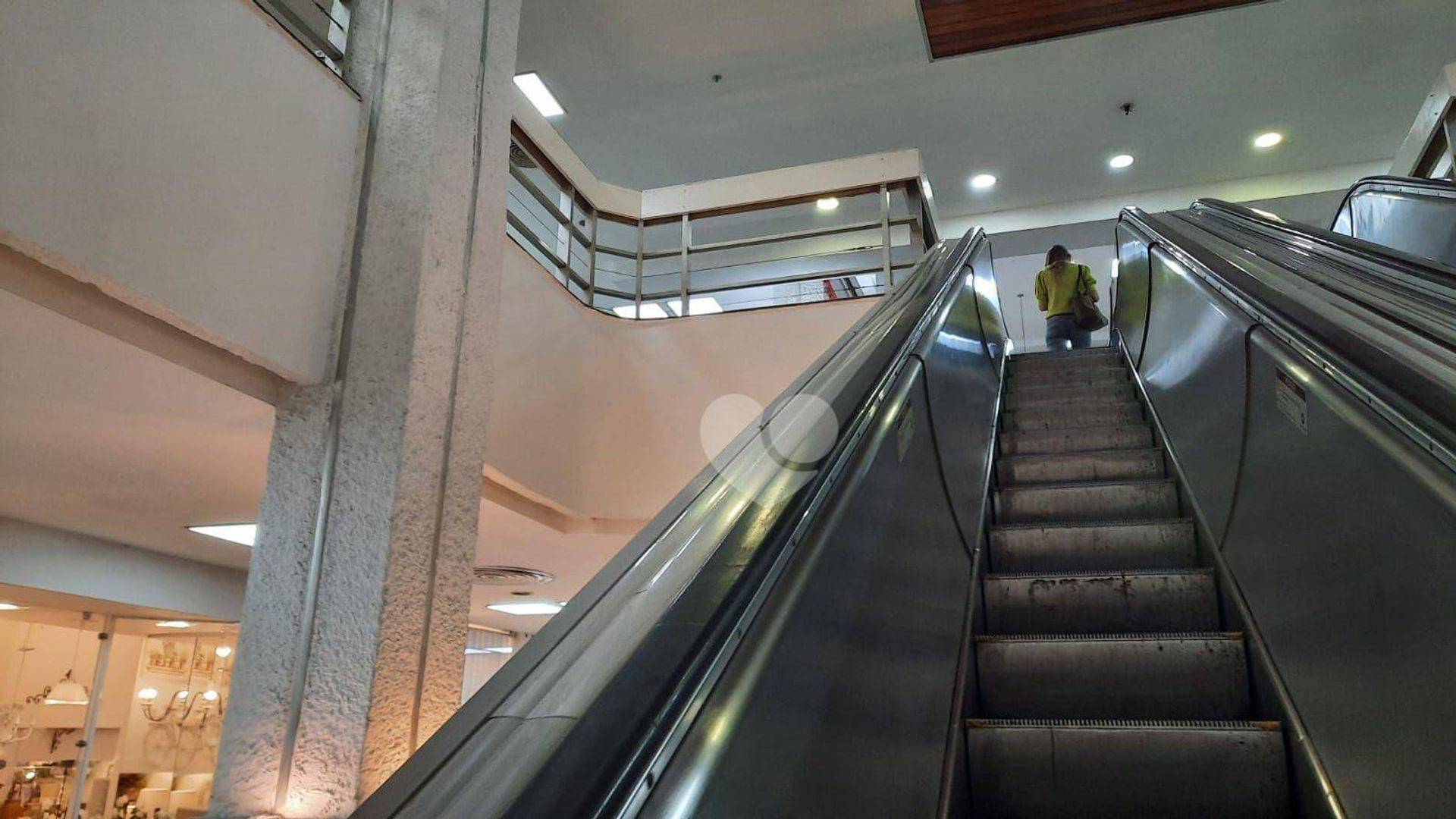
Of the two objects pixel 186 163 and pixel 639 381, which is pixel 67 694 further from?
pixel 186 163

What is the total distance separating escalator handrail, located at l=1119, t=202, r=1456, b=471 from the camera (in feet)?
3.80

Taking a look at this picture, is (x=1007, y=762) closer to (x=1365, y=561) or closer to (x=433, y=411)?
(x=1365, y=561)

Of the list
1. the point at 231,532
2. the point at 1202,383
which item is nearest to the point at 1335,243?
the point at 1202,383

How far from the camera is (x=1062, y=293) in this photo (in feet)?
20.3

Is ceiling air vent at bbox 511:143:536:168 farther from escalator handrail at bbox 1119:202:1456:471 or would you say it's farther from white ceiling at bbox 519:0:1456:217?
escalator handrail at bbox 1119:202:1456:471

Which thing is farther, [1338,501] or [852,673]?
[1338,501]

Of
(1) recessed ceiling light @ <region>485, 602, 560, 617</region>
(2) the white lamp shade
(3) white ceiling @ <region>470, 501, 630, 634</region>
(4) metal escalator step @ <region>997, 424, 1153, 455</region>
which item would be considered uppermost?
(4) metal escalator step @ <region>997, 424, 1153, 455</region>

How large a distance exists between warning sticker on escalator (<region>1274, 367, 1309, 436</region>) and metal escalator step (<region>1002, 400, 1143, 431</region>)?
6.46ft

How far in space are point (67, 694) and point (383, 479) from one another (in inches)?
282

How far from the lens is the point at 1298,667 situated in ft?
5.35

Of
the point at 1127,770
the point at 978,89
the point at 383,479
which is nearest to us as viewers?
the point at 1127,770

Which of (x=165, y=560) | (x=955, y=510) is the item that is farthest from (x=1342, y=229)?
(x=165, y=560)

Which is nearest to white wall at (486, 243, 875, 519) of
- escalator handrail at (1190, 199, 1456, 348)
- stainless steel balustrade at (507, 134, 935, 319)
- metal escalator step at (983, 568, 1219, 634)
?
stainless steel balustrade at (507, 134, 935, 319)

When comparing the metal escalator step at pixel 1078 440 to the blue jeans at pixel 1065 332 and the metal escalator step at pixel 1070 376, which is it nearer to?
the metal escalator step at pixel 1070 376
